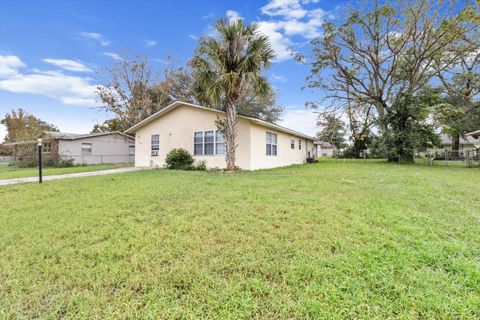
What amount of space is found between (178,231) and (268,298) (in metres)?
2.02

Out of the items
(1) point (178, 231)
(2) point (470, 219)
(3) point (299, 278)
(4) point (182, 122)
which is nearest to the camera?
(3) point (299, 278)

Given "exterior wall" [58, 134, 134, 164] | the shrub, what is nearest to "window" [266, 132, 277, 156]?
the shrub

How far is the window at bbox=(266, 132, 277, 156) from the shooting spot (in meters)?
14.6

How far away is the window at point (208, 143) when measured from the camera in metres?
13.5

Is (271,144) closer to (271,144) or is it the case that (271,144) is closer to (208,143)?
(271,144)

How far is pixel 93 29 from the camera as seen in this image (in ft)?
46.0

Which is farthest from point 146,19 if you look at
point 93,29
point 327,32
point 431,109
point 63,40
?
point 431,109

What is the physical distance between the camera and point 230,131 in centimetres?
1173

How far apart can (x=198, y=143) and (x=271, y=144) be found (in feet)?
15.2

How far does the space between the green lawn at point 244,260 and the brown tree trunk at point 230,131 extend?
655cm

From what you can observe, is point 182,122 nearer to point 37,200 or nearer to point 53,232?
point 37,200

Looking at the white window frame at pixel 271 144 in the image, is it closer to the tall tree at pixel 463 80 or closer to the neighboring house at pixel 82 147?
the tall tree at pixel 463 80

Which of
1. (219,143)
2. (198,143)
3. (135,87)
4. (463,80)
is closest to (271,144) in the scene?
(219,143)

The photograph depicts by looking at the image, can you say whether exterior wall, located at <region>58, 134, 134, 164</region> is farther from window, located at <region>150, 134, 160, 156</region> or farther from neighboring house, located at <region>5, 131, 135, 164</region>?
window, located at <region>150, 134, 160, 156</region>
